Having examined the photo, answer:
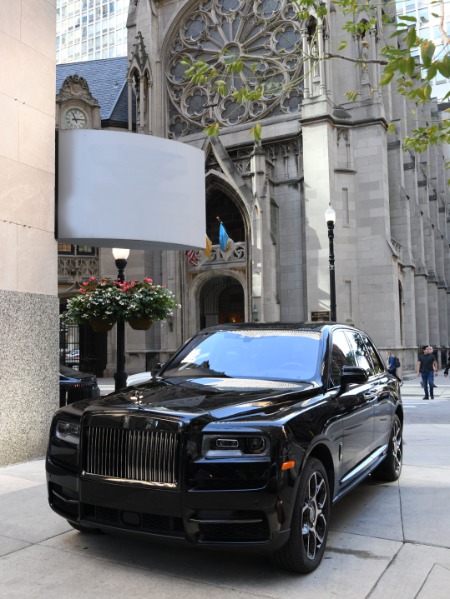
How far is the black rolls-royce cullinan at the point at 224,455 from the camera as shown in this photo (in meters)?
3.67

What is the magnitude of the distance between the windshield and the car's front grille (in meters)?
1.29

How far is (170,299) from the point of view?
1138cm

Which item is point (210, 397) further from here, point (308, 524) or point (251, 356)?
point (308, 524)

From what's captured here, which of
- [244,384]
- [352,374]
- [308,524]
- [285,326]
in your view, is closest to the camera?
[308,524]

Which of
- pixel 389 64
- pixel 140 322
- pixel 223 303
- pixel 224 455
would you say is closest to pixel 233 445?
pixel 224 455

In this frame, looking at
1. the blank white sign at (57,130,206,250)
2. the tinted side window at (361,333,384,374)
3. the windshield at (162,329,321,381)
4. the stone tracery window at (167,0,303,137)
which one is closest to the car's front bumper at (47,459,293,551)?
the windshield at (162,329,321,381)

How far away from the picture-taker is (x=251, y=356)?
5.26m

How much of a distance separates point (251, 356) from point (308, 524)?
1.63 metres

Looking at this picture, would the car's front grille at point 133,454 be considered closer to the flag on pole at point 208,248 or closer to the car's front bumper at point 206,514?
the car's front bumper at point 206,514

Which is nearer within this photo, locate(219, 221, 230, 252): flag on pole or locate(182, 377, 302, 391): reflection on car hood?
locate(182, 377, 302, 391): reflection on car hood

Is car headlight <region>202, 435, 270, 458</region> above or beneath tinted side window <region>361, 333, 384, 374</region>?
beneath

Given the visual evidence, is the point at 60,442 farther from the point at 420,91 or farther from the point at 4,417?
the point at 420,91

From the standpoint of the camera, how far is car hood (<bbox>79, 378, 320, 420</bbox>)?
159 inches

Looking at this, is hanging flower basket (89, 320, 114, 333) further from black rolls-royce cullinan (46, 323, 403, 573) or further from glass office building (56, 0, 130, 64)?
glass office building (56, 0, 130, 64)
